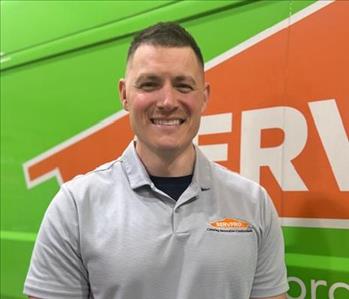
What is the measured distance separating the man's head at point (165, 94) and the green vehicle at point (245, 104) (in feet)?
1.01

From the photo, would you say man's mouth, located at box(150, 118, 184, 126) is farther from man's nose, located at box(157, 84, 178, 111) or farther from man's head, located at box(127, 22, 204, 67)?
man's head, located at box(127, 22, 204, 67)

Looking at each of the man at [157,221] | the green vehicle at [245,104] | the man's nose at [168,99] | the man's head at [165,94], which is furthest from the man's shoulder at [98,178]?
the green vehicle at [245,104]

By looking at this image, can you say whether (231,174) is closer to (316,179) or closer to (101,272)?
(316,179)

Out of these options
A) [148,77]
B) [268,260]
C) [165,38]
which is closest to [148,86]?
[148,77]

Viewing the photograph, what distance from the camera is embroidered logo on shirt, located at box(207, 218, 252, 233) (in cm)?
135

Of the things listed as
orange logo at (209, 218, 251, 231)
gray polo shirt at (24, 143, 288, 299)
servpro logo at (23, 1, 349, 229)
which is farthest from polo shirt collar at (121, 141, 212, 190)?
servpro logo at (23, 1, 349, 229)

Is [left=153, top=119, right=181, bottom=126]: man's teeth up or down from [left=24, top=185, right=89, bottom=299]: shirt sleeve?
up

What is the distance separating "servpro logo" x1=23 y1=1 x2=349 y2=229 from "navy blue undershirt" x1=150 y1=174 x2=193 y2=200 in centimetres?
28

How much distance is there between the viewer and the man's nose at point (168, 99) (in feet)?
4.29

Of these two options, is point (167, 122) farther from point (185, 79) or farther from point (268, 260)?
point (268, 260)

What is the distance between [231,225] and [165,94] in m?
Result: 0.37

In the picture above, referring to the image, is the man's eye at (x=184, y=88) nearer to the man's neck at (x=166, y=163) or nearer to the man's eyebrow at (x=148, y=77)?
the man's eyebrow at (x=148, y=77)

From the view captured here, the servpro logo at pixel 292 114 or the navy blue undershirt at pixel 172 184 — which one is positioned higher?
the servpro logo at pixel 292 114

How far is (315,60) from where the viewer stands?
1490 millimetres
